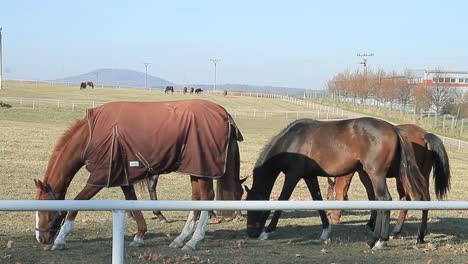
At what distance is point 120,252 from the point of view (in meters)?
3.85

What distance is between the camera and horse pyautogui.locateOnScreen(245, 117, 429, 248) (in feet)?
26.9

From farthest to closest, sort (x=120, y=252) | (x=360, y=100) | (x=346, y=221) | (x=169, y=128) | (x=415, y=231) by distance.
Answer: (x=360, y=100) → (x=346, y=221) → (x=415, y=231) → (x=169, y=128) → (x=120, y=252)

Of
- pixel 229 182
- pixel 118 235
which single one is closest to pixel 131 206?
pixel 118 235

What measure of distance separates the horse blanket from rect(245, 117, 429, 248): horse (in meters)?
1.16

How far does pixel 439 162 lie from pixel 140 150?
500cm

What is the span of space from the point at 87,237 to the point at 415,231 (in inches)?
202

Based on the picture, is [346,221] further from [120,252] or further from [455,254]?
[120,252]

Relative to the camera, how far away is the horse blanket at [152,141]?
7.28 metres

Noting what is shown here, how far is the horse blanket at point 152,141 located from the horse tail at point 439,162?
12.2 ft

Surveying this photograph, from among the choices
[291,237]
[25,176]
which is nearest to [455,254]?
[291,237]

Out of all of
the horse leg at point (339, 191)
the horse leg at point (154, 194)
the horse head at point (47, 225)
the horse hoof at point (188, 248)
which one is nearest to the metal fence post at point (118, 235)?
the horse hoof at point (188, 248)

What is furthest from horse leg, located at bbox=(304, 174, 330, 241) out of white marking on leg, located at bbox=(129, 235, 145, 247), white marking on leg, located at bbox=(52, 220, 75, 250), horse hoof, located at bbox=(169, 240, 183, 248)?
white marking on leg, located at bbox=(52, 220, 75, 250)

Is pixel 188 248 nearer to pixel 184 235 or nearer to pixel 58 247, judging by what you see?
pixel 184 235

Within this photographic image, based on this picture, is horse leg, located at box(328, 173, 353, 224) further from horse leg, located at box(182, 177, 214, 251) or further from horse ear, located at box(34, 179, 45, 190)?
horse ear, located at box(34, 179, 45, 190)
